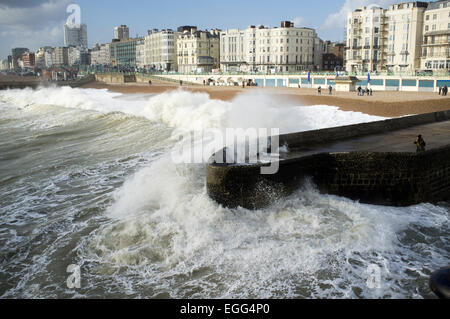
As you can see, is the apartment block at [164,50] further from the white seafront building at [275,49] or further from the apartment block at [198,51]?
the white seafront building at [275,49]

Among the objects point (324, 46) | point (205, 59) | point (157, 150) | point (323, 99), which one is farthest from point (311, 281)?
point (324, 46)

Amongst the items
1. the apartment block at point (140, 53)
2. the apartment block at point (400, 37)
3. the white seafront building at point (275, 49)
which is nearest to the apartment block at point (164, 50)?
the apartment block at point (140, 53)

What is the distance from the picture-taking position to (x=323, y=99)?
→ 28.7 meters

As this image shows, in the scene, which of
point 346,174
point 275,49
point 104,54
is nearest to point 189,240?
point 346,174

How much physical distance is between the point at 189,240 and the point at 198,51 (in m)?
96.3

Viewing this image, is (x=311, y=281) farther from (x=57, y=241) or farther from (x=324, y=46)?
(x=324, y=46)

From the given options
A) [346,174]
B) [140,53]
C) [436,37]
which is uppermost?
[140,53]

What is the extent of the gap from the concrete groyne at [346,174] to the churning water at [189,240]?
378 millimetres

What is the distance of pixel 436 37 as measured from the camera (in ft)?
192

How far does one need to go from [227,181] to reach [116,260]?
10.7 feet

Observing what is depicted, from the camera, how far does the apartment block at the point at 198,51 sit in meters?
98.3

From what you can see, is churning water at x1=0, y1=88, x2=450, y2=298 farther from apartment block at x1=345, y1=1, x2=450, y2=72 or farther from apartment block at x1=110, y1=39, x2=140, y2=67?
apartment block at x1=110, y1=39, x2=140, y2=67

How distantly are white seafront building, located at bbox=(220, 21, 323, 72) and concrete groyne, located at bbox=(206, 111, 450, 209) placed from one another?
7197 cm

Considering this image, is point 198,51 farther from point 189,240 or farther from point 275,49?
point 189,240
